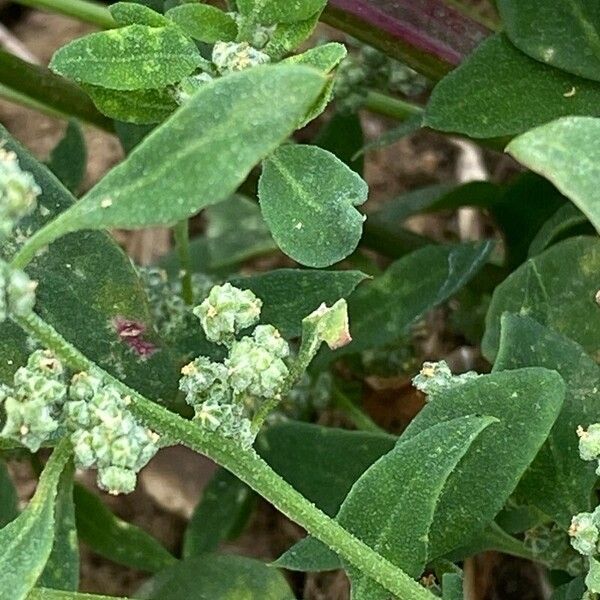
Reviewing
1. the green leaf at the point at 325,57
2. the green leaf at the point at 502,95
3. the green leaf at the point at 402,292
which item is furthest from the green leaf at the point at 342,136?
the green leaf at the point at 325,57

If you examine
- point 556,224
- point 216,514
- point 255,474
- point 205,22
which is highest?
point 205,22

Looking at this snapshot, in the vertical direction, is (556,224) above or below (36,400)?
below

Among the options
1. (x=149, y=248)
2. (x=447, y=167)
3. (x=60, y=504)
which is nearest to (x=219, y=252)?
(x=149, y=248)

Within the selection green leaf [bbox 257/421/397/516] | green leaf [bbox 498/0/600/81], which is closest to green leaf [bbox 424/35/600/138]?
green leaf [bbox 498/0/600/81]

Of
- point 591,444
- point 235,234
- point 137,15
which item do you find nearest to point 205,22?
point 137,15

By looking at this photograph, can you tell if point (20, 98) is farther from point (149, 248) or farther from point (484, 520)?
point (484, 520)

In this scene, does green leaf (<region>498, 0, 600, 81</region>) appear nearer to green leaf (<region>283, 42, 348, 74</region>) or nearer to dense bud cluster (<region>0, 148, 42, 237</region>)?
green leaf (<region>283, 42, 348, 74</region>)

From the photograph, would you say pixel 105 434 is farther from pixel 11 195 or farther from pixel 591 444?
pixel 591 444
